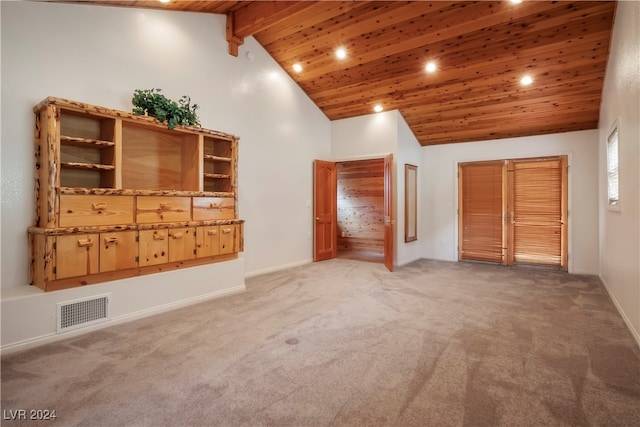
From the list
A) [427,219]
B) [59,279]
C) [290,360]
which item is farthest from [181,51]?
[427,219]

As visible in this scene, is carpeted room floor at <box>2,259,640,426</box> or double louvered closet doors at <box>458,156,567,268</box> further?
double louvered closet doors at <box>458,156,567,268</box>

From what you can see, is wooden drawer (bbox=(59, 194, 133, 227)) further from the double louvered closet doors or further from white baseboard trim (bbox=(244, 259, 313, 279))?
the double louvered closet doors

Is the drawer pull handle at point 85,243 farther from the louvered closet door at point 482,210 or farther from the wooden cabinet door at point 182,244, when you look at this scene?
the louvered closet door at point 482,210

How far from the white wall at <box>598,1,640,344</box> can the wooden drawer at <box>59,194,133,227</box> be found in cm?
449

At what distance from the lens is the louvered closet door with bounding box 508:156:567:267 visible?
563 cm

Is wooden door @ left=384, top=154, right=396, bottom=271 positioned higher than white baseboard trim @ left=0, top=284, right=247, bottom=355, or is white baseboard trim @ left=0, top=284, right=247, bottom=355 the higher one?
wooden door @ left=384, top=154, right=396, bottom=271

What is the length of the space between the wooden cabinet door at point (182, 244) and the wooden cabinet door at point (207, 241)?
2.6 inches

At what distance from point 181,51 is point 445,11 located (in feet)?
11.1

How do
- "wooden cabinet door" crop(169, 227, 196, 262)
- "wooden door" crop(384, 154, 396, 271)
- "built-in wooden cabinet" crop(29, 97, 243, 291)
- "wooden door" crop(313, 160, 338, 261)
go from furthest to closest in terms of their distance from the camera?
"wooden door" crop(313, 160, 338, 261) → "wooden door" crop(384, 154, 396, 271) → "wooden cabinet door" crop(169, 227, 196, 262) → "built-in wooden cabinet" crop(29, 97, 243, 291)

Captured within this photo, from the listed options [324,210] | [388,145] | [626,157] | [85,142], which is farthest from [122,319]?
[626,157]

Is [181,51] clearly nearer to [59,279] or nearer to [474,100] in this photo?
[59,279]

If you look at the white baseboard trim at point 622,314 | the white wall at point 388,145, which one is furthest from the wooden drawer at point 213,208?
the white baseboard trim at point 622,314

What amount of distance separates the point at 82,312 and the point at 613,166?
581cm

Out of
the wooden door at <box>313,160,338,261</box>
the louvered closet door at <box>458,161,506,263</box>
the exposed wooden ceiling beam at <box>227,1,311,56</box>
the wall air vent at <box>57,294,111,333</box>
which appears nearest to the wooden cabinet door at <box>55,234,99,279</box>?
the wall air vent at <box>57,294,111,333</box>
